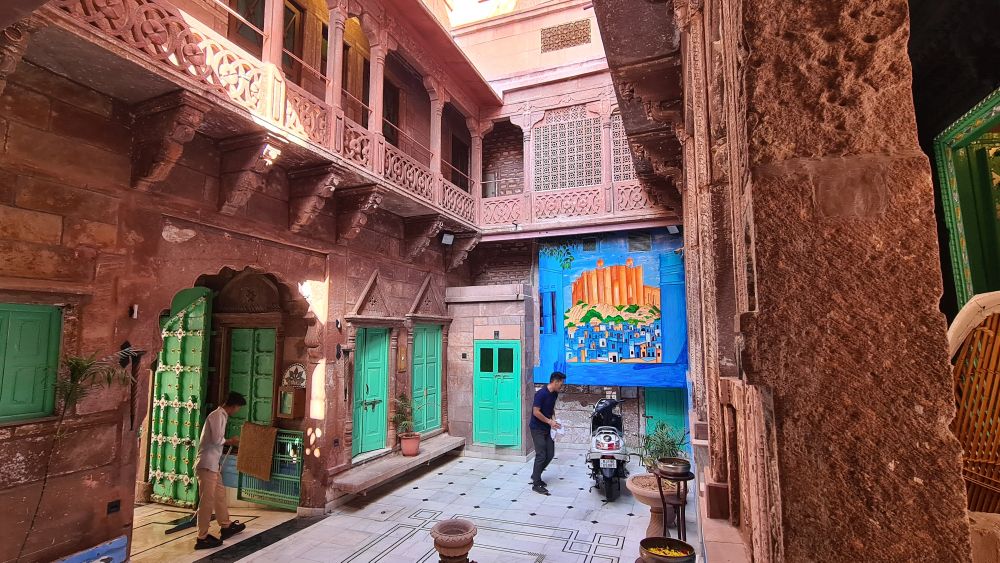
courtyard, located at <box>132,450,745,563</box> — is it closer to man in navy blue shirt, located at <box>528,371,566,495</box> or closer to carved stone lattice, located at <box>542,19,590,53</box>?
man in navy blue shirt, located at <box>528,371,566,495</box>

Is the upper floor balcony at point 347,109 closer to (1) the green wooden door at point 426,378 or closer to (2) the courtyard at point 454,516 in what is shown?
(1) the green wooden door at point 426,378

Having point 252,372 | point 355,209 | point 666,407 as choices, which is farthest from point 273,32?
point 666,407

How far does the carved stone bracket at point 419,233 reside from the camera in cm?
867

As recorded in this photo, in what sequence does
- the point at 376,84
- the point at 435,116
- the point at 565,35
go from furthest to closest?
the point at 565,35
the point at 435,116
the point at 376,84

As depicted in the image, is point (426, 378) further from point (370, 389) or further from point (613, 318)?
point (613, 318)

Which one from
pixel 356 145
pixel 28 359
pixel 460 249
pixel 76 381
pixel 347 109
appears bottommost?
pixel 76 381

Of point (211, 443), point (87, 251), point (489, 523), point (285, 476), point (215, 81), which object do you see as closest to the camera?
point (87, 251)

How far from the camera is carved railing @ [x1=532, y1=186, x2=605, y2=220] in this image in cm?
962

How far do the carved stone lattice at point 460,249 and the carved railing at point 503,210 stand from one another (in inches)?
17.4

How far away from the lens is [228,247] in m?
5.60

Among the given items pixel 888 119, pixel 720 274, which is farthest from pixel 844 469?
pixel 720 274

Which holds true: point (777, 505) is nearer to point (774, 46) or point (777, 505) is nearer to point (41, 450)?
point (774, 46)

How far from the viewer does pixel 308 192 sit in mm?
6281

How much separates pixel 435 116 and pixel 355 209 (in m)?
2.89
